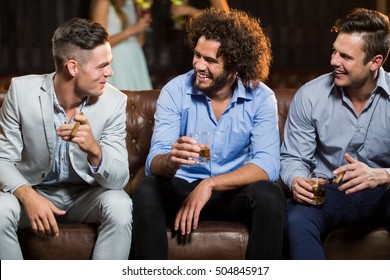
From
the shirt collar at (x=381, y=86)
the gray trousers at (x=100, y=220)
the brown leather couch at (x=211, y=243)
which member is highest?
the shirt collar at (x=381, y=86)

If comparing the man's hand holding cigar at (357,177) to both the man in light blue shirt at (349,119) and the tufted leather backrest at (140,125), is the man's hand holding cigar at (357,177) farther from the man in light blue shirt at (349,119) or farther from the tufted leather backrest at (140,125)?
the tufted leather backrest at (140,125)

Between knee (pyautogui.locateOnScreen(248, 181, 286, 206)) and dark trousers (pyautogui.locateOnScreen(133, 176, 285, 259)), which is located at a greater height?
knee (pyautogui.locateOnScreen(248, 181, 286, 206))

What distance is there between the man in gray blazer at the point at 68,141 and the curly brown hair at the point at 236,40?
0.48 meters

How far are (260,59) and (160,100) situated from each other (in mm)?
493

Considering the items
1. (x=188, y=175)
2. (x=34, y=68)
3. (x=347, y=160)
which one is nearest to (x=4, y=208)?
(x=188, y=175)

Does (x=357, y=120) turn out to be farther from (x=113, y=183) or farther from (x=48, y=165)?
(x=48, y=165)

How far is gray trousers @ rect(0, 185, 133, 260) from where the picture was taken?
301cm

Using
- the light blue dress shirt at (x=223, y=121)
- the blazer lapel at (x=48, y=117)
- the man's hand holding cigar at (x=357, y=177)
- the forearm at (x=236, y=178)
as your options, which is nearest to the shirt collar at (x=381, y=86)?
the light blue dress shirt at (x=223, y=121)

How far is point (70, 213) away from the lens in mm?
3314

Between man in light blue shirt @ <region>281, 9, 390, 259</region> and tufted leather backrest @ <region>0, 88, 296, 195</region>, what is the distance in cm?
32

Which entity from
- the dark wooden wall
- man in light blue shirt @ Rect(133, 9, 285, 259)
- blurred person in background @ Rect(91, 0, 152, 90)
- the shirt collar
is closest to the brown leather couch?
man in light blue shirt @ Rect(133, 9, 285, 259)

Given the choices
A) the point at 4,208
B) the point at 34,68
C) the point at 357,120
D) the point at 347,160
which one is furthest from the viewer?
the point at 34,68

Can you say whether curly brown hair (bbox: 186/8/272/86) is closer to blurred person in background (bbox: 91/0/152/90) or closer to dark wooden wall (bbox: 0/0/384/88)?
blurred person in background (bbox: 91/0/152/90)

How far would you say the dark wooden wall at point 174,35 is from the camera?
6.53 meters
